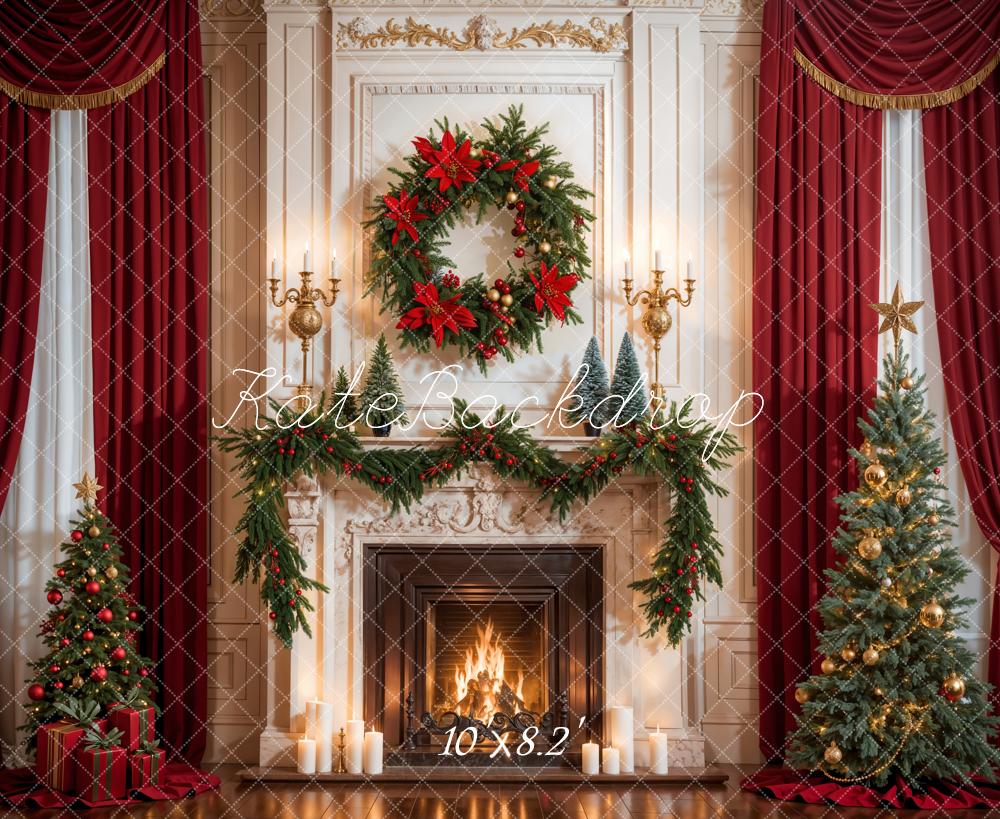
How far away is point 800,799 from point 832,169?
288cm

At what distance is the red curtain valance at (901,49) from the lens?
5078 millimetres

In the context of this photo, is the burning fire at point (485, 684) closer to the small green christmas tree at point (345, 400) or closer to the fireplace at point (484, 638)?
the fireplace at point (484, 638)

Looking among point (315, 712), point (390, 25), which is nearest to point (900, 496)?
point (315, 712)

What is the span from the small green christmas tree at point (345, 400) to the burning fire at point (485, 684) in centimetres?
116

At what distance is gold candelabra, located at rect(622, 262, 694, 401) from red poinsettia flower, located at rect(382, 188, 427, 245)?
→ 3.31ft

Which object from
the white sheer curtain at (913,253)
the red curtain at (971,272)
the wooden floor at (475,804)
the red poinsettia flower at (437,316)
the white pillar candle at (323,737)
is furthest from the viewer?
the white sheer curtain at (913,253)

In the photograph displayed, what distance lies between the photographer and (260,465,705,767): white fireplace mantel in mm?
4898

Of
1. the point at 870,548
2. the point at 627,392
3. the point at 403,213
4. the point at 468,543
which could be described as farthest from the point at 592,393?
the point at 870,548

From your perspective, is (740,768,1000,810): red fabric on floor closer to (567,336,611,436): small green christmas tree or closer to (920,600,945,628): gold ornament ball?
(920,600,945,628): gold ornament ball

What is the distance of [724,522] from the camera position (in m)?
5.21

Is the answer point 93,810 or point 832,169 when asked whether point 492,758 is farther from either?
point 832,169

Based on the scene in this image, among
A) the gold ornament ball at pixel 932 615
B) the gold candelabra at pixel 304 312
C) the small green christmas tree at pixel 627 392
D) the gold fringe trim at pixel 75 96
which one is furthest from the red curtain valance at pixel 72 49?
the gold ornament ball at pixel 932 615

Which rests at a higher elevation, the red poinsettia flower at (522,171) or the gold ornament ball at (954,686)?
the red poinsettia flower at (522,171)

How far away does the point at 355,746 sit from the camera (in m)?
4.78
